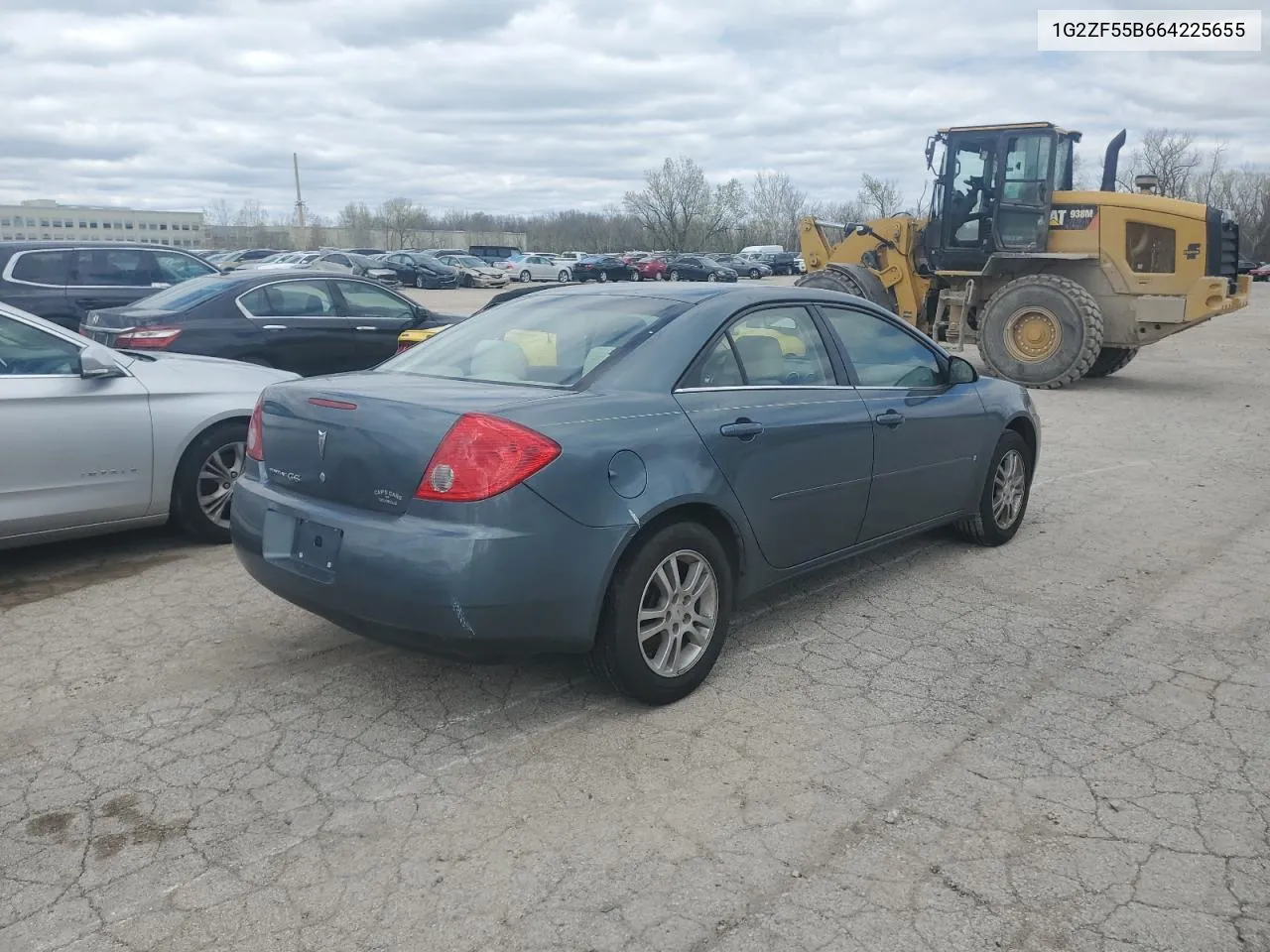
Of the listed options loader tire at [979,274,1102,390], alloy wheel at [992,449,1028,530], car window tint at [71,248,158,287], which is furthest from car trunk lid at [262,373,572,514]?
loader tire at [979,274,1102,390]

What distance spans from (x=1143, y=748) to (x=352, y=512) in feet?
9.43

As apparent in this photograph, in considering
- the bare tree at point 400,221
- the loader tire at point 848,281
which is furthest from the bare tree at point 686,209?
the loader tire at point 848,281

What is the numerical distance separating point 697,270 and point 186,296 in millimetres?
44625

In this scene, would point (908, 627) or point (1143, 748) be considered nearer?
point (1143, 748)

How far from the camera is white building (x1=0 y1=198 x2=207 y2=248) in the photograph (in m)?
111

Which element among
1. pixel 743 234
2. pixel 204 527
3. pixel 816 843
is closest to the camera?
pixel 816 843

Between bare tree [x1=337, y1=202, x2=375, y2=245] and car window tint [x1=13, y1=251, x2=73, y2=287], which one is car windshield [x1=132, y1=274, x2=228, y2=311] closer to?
car window tint [x1=13, y1=251, x2=73, y2=287]

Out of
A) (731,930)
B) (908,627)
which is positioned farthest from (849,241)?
(731,930)

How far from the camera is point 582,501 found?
3.53m

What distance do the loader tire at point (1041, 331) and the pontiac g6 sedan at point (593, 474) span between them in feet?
28.4

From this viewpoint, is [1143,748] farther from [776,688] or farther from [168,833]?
[168,833]

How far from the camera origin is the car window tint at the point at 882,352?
5.02 meters

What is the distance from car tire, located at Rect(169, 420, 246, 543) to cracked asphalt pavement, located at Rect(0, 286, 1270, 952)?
46cm

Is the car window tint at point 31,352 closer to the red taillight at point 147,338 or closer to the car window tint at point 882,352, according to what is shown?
the red taillight at point 147,338
